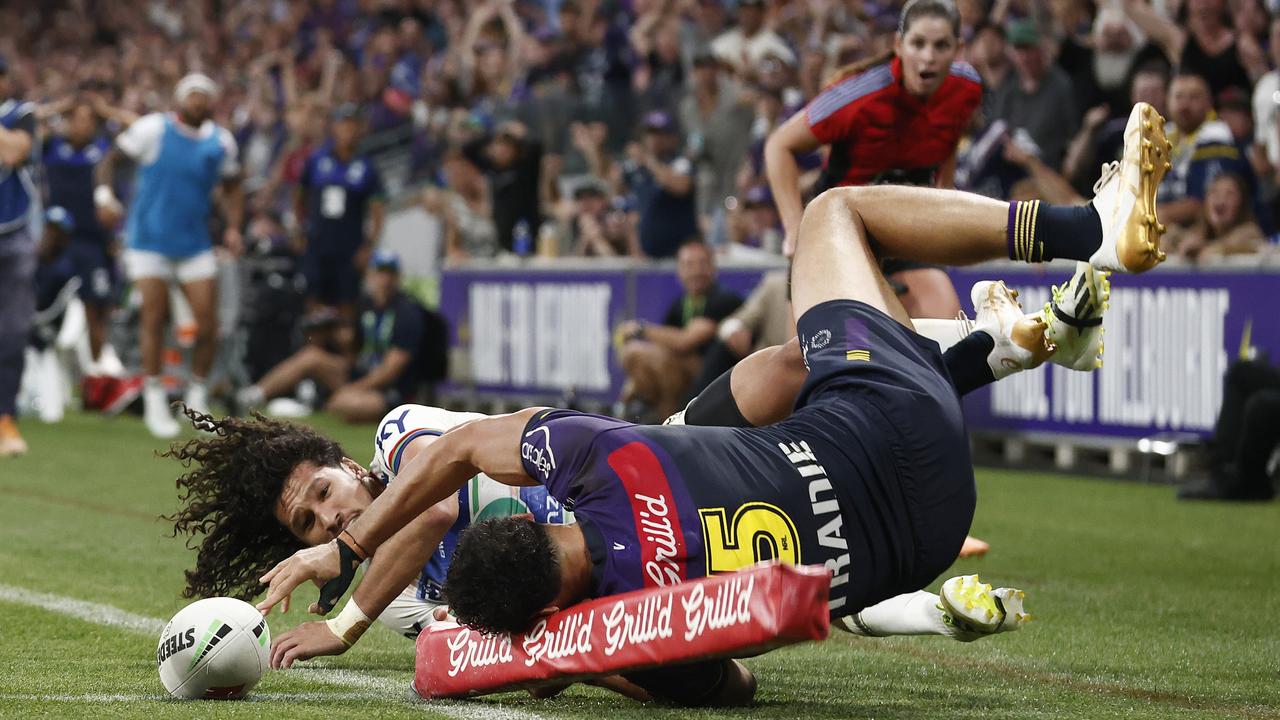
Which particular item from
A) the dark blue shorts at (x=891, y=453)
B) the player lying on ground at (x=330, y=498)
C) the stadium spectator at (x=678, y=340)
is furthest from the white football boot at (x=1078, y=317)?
the stadium spectator at (x=678, y=340)

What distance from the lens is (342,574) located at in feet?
15.1

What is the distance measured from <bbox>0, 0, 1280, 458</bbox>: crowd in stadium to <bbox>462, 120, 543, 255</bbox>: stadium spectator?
0.03 meters

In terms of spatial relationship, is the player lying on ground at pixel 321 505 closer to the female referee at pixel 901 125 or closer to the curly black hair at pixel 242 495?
the curly black hair at pixel 242 495

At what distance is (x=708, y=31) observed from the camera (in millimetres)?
17094

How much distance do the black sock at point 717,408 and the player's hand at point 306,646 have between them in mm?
1420

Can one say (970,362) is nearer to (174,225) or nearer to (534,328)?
(174,225)

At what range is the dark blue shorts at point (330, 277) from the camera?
17375mm

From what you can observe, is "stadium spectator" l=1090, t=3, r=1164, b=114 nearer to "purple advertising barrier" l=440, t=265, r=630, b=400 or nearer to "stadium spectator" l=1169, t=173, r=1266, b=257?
"stadium spectator" l=1169, t=173, r=1266, b=257

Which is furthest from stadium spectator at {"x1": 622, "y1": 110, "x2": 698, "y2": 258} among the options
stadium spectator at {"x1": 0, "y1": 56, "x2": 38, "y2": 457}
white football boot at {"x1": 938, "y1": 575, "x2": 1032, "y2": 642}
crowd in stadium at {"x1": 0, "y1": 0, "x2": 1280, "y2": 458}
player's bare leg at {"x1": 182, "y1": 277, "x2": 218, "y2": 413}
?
white football boot at {"x1": 938, "y1": 575, "x2": 1032, "y2": 642}

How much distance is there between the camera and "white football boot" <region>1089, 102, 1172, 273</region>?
4.72 metres

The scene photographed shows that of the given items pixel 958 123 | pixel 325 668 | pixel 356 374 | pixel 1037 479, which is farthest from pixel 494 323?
pixel 325 668

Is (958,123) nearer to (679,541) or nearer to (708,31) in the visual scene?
(679,541)

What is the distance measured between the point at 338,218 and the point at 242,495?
40.0 ft

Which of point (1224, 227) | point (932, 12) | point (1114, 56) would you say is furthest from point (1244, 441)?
point (932, 12)
